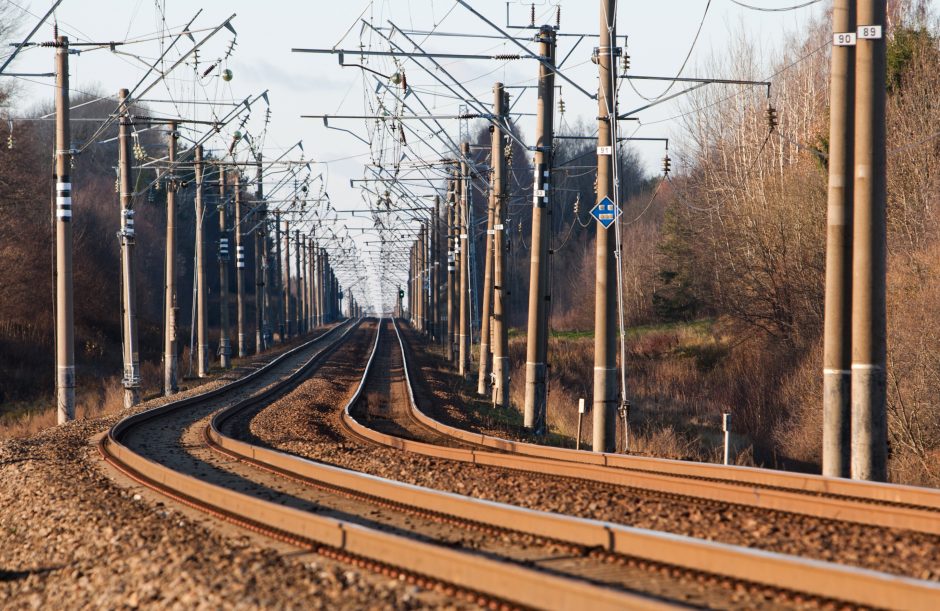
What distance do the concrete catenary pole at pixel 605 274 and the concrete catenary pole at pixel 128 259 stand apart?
14.5 m

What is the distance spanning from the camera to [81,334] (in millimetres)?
49188

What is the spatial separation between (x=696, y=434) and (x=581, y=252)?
6524cm

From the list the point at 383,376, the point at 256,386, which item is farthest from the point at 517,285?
the point at 256,386

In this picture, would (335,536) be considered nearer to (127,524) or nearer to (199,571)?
(199,571)

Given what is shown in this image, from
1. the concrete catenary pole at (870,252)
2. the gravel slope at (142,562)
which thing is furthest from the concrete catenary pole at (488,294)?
the gravel slope at (142,562)

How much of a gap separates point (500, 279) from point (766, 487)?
1565cm

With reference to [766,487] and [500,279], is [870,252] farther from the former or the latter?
[500,279]

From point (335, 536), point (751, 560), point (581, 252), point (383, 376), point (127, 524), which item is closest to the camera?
point (751, 560)

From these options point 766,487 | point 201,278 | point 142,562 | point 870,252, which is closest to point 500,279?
point 870,252

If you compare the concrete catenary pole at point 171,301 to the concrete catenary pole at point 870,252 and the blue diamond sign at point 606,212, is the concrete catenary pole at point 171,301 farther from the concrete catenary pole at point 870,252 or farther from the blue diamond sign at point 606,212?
the concrete catenary pole at point 870,252

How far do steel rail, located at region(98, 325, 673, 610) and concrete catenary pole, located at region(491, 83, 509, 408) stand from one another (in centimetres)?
1410

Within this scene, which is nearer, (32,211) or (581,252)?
(32,211)

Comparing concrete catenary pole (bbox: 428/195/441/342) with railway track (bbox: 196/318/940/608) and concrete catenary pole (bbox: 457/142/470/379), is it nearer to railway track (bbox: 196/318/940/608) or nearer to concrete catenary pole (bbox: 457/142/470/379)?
concrete catenary pole (bbox: 457/142/470/379)

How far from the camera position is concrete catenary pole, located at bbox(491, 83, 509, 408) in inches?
1036
